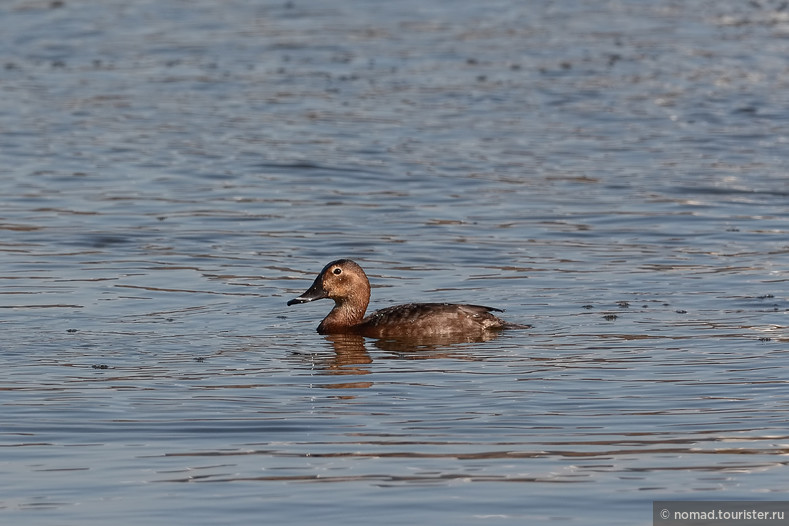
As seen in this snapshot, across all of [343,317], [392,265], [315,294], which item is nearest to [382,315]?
[343,317]

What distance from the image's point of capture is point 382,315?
44.8ft

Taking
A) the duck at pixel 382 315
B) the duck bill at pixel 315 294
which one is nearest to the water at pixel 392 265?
the duck at pixel 382 315

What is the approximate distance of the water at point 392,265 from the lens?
9086 mm

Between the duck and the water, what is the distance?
21 cm

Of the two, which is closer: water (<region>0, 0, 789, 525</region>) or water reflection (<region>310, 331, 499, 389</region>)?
water (<region>0, 0, 789, 525</region>)

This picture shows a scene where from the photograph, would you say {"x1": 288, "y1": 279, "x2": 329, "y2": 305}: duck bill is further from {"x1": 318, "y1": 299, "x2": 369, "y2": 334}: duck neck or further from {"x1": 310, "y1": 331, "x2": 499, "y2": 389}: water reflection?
{"x1": 310, "y1": 331, "x2": 499, "y2": 389}: water reflection

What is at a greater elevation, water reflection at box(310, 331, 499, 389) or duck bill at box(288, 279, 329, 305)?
duck bill at box(288, 279, 329, 305)

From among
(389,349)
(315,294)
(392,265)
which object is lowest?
(389,349)

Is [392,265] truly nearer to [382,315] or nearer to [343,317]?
[343,317]

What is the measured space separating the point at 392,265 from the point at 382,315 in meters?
2.64

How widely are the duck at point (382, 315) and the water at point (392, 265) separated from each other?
21 centimetres

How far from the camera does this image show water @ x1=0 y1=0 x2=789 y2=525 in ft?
29.8

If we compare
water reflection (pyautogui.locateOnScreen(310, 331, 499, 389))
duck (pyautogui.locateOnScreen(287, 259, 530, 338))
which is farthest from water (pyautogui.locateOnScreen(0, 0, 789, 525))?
duck (pyautogui.locateOnScreen(287, 259, 530, 338))

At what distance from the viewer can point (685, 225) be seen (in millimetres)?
18078
